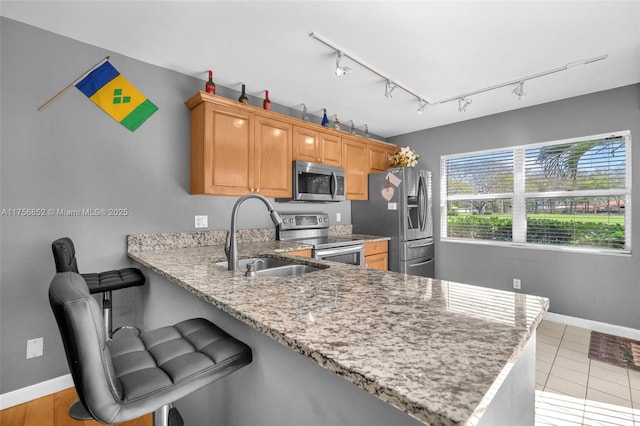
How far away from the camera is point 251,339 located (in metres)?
1.10

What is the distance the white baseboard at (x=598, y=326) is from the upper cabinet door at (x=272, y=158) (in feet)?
11.0

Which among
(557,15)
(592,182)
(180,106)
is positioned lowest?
(592,182)

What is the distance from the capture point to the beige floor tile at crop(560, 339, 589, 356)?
265 cm

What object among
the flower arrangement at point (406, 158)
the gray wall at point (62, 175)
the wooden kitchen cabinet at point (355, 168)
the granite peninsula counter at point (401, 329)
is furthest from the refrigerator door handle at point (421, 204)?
the gray wall at point (62, 175)

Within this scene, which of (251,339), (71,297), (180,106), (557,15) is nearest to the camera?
(71,297)

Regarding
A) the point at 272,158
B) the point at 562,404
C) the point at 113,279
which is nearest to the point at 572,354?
the point at 562,404

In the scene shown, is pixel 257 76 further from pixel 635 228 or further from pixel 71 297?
pixel 635 228

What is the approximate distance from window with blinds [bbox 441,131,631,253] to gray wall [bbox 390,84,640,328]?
0.10 meters

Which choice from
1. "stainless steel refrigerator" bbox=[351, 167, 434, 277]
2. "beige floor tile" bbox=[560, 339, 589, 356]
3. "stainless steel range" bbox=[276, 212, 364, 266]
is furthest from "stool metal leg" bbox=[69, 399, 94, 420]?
"beige floor tile" bbox=[560, 339, 589, 356]

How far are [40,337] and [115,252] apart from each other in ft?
2.30

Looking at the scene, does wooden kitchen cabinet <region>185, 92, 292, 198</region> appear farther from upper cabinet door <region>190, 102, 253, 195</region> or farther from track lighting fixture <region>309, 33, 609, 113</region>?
track lighting fixture <region>309, 33, 609, 113</region>

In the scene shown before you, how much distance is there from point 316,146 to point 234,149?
1090 millimetres

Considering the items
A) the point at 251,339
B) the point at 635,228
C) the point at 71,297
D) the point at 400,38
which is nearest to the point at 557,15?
the point at 400,38

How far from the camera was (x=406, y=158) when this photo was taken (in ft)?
13.7
